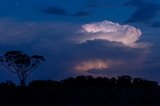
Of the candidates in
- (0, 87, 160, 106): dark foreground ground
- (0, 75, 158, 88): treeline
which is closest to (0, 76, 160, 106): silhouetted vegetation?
(0, 87, 160, 106): dark foreground ground

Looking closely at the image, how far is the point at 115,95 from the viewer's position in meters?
38.2

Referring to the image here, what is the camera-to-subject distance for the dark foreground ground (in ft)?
122

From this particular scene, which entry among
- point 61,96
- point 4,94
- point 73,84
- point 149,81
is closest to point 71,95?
point 61,96

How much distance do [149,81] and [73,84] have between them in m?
9.26

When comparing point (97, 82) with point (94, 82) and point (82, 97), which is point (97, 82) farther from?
point (82, 97)

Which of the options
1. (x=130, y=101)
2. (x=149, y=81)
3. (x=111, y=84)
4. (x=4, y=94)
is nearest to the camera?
(x=130, y=101)

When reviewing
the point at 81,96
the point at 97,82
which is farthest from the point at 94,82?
the point at 81,96

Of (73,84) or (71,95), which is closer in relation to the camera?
(71,95)

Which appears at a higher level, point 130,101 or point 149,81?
point 149,81

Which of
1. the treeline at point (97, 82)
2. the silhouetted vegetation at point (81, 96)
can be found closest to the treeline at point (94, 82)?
the treeline at point (97, 82)

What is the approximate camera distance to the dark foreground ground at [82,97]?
122 feet

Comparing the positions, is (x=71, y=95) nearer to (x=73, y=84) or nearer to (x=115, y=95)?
(x=115, y=95)

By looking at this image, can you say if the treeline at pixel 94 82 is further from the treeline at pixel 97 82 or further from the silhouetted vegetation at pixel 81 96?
the silhouetted vegetation at pixel 81 96

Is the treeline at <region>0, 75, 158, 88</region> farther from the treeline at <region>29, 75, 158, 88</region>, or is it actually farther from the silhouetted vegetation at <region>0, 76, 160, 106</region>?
the silhouetted vegetation at <region>0, 76, 160, 106</region>
